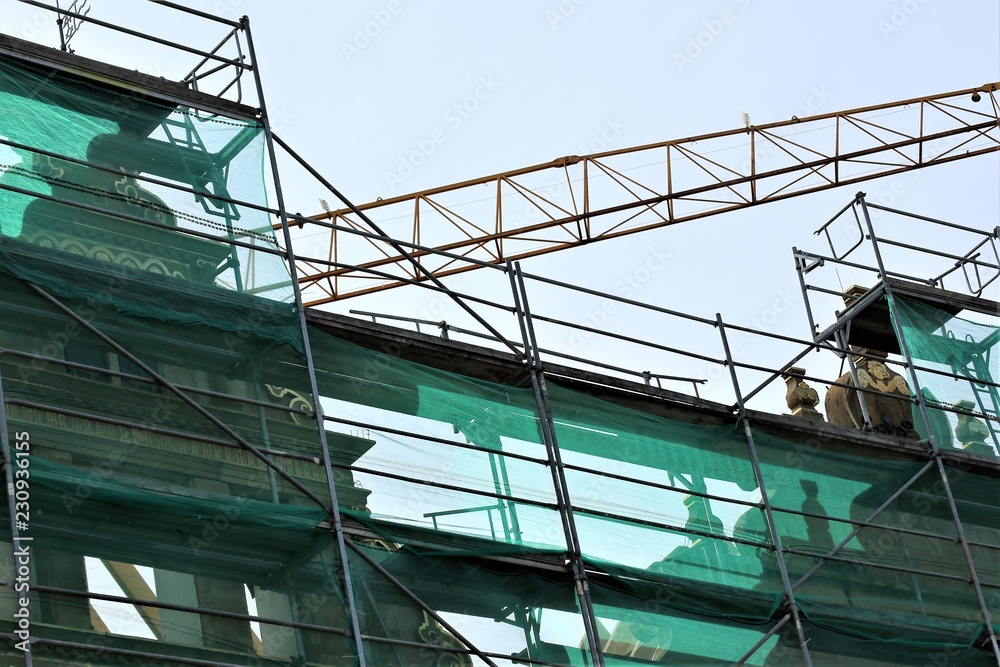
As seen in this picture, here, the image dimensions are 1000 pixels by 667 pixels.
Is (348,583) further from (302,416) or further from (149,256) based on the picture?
(149,256)

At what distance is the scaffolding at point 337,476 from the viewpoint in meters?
12.6

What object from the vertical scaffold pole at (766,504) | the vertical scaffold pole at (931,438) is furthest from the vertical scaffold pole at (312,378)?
the vertical scaffold pole at (931,438)

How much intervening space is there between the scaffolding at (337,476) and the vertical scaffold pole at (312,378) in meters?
0.04

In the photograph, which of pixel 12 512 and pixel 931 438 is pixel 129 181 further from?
pixel 931 438

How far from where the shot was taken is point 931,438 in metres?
18.6

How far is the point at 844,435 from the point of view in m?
18.2

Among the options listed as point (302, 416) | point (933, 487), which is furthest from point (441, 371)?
point (933, 487)

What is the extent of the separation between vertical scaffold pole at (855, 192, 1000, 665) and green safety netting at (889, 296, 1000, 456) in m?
0.09

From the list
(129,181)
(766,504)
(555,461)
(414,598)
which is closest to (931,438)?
(766,504)

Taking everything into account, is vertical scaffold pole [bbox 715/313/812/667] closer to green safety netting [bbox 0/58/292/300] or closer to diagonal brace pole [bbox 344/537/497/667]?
diagonal brace pole [bbox 344/537/497/667]

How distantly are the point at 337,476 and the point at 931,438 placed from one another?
24.8 feet

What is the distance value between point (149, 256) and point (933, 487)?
923 centimetres

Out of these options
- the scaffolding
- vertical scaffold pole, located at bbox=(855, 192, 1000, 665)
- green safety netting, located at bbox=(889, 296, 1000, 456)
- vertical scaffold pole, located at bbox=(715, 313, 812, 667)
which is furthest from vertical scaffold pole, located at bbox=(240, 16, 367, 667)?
green safety netting, located at bbox=(889, 296, 1000, 456)

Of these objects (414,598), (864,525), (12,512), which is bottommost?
(414,598)
